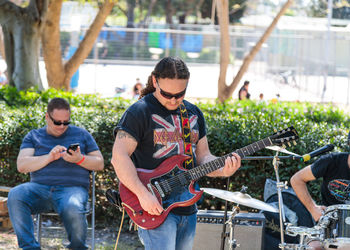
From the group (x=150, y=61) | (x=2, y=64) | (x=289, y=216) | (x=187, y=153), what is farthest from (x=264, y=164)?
(x=2, y=64)

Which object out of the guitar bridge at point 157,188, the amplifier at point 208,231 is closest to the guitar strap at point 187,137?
the guitar bridge at point 157,188

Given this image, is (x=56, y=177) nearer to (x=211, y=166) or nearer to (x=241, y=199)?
(x=241, y=199)

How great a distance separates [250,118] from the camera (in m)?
6.45

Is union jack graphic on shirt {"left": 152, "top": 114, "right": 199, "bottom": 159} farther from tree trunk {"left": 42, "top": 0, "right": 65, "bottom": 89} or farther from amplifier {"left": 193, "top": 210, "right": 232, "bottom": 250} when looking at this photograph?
tree trunk {"left": 42, "top": 0, "right": 65, "bottom": 89}

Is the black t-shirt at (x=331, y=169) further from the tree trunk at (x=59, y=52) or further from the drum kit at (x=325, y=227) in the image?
the tree trunk at (x=59, y=52)

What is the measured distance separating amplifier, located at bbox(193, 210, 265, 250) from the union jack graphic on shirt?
1.53 m

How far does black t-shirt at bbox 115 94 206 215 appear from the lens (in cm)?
333

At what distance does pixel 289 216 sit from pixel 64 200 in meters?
2.02

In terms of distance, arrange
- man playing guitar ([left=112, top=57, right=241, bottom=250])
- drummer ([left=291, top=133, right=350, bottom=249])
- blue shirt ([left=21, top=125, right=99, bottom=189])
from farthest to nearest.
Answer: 1. blue shirt ([left=21, top=125, right=99, bottom=189])
2. drummer ([left=291, top=133, right=350, bottom=249])
3. man playing guitar ([left=112, top=57, right=241, bottom=250])

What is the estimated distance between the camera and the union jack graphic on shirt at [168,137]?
3383 millimetres

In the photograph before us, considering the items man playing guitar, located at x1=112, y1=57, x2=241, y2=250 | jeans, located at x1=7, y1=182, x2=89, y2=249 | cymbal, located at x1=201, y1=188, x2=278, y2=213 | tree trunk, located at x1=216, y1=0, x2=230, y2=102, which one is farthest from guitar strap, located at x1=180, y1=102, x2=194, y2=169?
tree trunk, located at x1=216, y1=0, x2=230, y2=102

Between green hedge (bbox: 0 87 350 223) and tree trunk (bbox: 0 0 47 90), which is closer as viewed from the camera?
green hedge (bbox: 0 87 350 223)

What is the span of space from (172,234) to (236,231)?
5.28 feet

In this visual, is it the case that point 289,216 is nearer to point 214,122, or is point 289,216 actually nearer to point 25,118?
point 214,122
